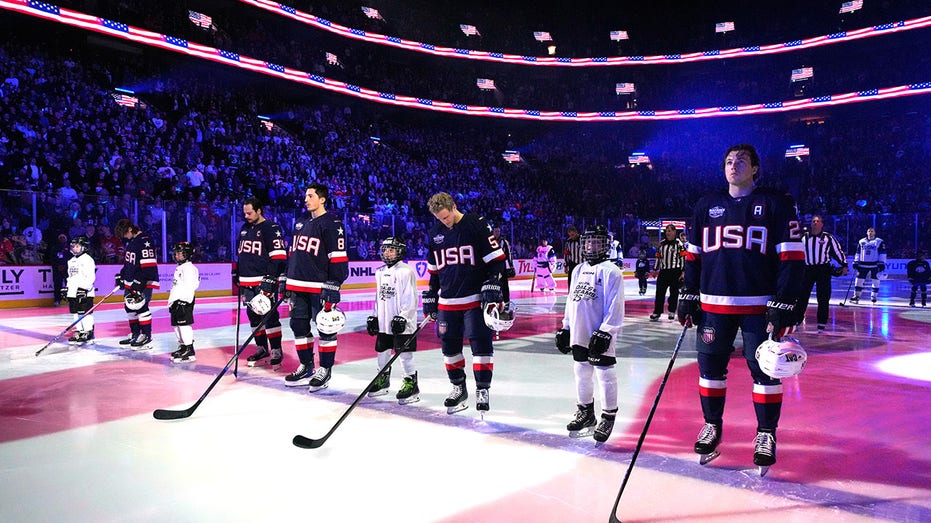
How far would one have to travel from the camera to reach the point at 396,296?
19.5 ft

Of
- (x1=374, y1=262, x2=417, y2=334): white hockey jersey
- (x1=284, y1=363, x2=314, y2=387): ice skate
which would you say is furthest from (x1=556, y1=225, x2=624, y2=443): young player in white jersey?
(x1=284, y1=363, x2=314, y2=387): ice skate

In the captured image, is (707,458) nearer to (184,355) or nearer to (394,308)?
(394,308)

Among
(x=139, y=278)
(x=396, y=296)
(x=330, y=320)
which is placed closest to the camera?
(x=330, y=320)

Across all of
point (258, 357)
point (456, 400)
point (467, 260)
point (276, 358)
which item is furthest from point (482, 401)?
point (258, 357)

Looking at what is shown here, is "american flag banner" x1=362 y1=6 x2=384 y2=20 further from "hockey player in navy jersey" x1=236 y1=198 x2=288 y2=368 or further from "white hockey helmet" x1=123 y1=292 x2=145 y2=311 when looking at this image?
"hockey player in navy jersey" x1=236 y1=198 x2=288 y2=368

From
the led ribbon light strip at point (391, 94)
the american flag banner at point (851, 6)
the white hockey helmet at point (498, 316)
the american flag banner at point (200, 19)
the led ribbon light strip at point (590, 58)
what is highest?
the american flag banner at point (851, 6)

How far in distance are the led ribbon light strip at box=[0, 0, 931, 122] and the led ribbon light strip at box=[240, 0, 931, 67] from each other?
2.32 m

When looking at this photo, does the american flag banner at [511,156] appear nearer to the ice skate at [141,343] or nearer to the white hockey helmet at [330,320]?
the ice skate at [141,343]

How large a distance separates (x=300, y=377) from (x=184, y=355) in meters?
2.14

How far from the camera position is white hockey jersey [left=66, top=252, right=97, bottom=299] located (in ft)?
30.6

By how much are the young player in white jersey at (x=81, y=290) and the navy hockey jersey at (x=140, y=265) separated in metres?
0.71

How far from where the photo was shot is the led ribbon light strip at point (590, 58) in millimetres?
Answer: 29047

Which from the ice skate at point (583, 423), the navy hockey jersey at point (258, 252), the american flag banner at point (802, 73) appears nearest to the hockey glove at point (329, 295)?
the navy hockey jersey at point (258, 252)

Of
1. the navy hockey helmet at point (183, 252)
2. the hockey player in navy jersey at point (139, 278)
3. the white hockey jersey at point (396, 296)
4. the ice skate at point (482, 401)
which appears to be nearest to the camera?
the ice skate at point (482, 401)
